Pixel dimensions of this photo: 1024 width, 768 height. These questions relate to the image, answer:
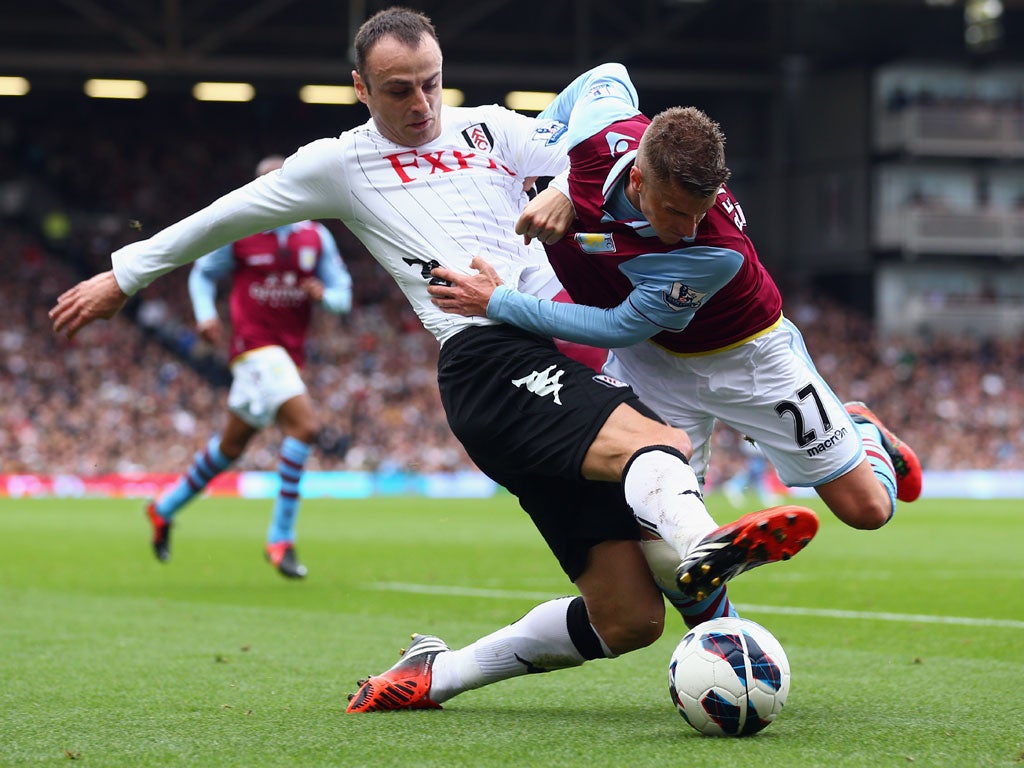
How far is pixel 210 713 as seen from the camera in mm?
4613

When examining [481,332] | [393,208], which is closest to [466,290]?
[481,332]

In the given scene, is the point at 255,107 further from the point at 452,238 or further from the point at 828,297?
the point at 452,238

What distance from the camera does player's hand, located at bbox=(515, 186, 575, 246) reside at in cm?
437

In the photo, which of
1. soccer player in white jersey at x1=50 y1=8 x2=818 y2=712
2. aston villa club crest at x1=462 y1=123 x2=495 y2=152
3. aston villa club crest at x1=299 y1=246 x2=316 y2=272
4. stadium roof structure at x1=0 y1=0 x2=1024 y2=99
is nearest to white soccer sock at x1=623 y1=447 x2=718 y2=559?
soccer player in white jersey at x1=50 y1=8 x2=818 y2=712

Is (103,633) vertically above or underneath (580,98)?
underneath

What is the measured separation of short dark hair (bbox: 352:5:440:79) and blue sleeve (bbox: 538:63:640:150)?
0.52 meters

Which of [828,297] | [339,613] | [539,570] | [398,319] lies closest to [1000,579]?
[539,570]

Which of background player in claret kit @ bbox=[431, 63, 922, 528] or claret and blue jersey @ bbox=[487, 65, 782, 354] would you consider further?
claret and blue jersey @ bbox=[487, 65, 782, 354]

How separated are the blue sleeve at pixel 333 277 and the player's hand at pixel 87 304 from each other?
5.17 m

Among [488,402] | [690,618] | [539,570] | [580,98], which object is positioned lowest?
[539,570]

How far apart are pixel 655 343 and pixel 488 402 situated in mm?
738

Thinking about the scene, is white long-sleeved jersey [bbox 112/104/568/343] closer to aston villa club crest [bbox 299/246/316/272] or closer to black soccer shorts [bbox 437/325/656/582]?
black soccer shorts [bbox 437/325/656/582]

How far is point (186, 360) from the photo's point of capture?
105 ft

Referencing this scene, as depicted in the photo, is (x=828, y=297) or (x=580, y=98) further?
(x=828, y=297)
